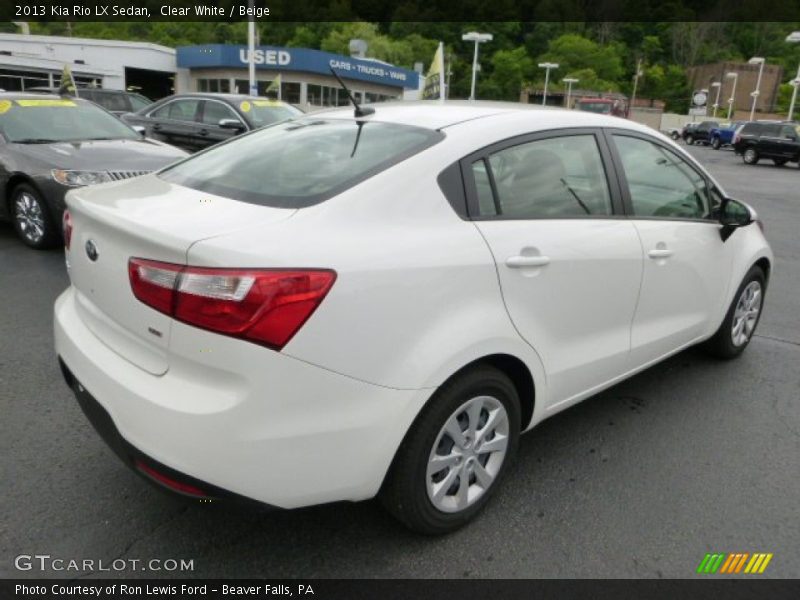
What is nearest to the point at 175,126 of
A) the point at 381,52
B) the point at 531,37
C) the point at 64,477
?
the point at 64,477

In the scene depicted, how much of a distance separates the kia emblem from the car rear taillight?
55 centimetres

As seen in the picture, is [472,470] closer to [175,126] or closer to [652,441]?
[652,441]

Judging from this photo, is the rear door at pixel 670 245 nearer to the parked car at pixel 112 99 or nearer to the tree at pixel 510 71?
the parked car at pixel 112 99

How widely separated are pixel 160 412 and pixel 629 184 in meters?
2.35

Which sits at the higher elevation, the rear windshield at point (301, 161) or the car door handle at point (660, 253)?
the rear windshield at point (301, 161)

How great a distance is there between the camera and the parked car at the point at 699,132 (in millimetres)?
42688

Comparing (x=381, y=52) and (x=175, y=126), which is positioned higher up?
(x=381, y=52)

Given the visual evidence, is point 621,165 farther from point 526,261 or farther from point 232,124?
point 232,124

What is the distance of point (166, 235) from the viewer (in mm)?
2020

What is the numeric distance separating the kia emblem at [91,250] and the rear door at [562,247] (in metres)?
1.37

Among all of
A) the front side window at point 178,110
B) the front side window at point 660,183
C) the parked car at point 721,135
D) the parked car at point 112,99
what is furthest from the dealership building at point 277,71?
the front side window at point 660,183

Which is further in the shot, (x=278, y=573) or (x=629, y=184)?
(x=629, y=184)

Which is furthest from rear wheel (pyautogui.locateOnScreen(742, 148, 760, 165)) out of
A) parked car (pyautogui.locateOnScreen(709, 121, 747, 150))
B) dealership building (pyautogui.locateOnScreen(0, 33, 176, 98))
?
dealership building (pyautogui.locateOnScreen(0, 33, 176, 98))

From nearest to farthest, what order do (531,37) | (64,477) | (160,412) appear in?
1. (160,412)
2. (64,477)
3. (531,37)
